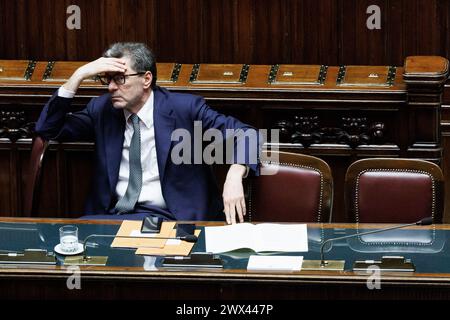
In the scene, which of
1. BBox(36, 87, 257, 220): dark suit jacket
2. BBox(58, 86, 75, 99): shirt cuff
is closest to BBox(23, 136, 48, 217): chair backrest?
BBox(36, 87, 257, 220): dark suit jacket

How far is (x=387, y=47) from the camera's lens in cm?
659

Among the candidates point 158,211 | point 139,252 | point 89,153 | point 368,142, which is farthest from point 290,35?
point 139,252

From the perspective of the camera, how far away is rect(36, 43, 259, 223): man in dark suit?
5.11m

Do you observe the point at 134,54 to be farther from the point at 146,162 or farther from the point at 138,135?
the point at 146,162

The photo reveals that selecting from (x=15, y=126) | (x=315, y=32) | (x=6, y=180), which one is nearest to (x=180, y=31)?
(x=315, y=32)

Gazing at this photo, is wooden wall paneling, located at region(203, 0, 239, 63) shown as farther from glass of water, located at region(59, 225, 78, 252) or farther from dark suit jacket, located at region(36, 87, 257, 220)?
glass of water, located at region(59, 225, 78, 252)

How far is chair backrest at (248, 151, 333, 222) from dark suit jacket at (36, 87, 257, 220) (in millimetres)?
258

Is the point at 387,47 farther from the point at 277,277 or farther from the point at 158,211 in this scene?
the point at 277,277

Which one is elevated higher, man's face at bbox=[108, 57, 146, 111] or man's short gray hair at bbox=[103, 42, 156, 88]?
man's short gray hair at bbox=[103, 42, 156, 88]

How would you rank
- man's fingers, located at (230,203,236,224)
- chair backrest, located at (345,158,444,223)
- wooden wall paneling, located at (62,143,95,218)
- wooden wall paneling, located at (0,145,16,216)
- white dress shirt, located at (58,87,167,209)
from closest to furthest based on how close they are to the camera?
man's fingers, located at (230,203,236,224)
chair backrest, located at (345,158,444,223)
white dress shirt, located at (58,87,167,209)
wooden wall paneling, located at (62,143,95,218)
wooden wall paneling, located at (0,145,16,216)

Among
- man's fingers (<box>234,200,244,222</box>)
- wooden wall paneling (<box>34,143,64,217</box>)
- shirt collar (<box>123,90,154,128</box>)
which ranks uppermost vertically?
shirt collar (<box>123,90,154,128</box>)

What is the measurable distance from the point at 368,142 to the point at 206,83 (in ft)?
3.00

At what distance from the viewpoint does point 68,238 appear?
4.30 meters

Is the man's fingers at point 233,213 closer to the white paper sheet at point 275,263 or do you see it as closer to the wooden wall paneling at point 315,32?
the white paper sheet at point 275,263
